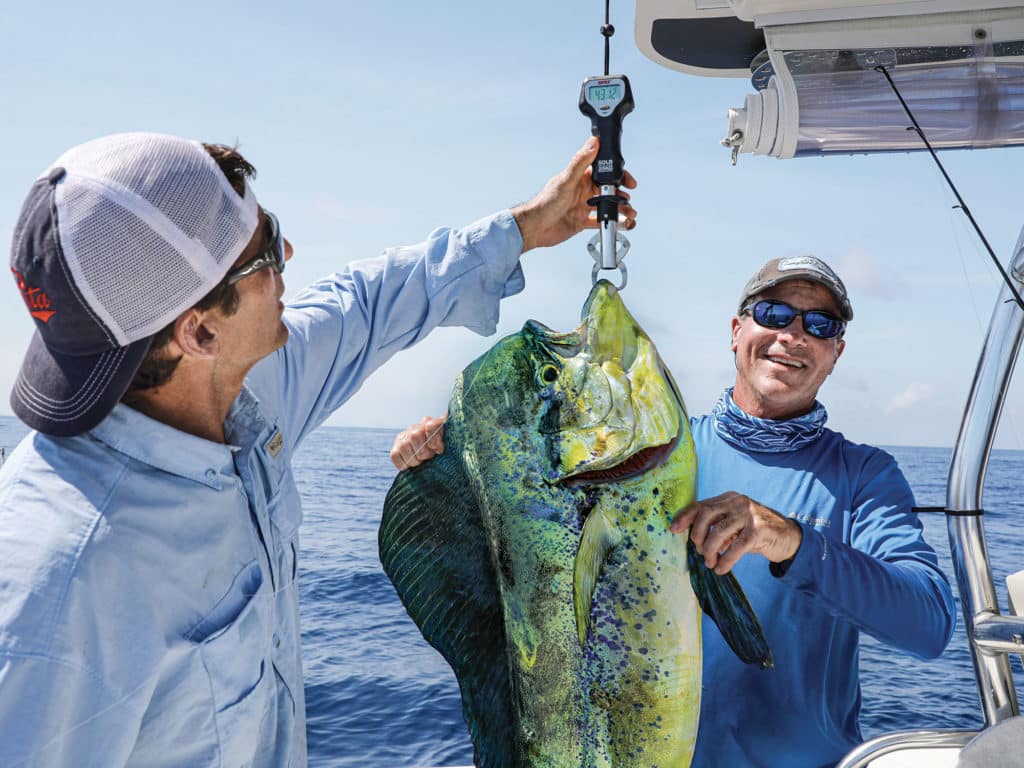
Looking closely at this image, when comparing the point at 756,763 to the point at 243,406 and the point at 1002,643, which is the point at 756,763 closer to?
the point at 1002,643

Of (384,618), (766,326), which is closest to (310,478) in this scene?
(384,618)

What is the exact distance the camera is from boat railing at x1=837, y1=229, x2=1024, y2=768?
2375mm

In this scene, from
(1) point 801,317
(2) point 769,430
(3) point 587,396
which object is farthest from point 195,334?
(1) point 801,317

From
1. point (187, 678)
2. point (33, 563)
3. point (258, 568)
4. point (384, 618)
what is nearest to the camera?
point (33, 563)

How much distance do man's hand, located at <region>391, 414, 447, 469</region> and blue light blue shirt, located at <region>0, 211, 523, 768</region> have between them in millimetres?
298

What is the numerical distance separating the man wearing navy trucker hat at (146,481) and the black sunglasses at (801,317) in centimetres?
88

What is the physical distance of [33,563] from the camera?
4.58 feet

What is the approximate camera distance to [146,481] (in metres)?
1.62

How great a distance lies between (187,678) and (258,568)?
288 mm

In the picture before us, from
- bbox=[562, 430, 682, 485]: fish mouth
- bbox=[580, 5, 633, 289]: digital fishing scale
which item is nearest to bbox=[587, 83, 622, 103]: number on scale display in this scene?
bbox=[580, 5, 633, 289]: digital fishing scale

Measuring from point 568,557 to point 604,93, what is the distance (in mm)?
960

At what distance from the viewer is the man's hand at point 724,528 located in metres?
1.61

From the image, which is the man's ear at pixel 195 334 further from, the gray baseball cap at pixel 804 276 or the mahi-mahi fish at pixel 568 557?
the gray baseball cap at pixel 804 276

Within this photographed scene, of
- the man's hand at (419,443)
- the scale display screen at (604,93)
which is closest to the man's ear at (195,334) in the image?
the man's hand at (419,443)
